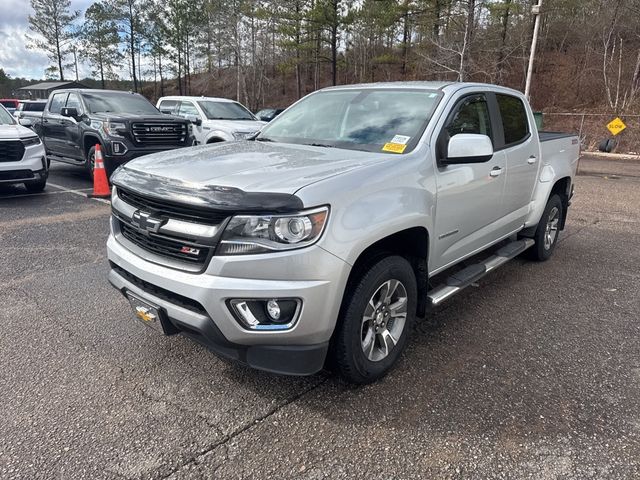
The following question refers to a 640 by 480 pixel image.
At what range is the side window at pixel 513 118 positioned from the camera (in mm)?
4195

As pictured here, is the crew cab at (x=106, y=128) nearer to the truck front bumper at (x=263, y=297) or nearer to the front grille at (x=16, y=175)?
the front grille at (x=16, y=175)

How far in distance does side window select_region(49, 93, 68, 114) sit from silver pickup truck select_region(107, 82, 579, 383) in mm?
8809

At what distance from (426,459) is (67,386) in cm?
213

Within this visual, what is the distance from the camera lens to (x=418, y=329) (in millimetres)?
3611

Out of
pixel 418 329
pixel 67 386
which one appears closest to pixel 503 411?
pixel 418 329

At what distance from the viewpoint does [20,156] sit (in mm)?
7691

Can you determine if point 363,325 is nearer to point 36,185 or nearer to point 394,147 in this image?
point 394,147

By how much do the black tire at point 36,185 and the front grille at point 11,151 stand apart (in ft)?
1.90

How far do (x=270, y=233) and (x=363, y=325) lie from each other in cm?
87

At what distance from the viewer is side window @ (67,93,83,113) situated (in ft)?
31.9

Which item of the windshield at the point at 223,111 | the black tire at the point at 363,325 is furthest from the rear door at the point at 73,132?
the black tire at the point at 363,325

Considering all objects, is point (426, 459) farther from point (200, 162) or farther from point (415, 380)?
point (200, 162)

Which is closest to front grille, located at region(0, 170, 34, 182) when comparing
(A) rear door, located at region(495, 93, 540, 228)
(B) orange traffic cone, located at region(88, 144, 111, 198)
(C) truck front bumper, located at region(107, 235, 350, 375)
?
(B) orange traffic cone, located at region(88, 144, 111, 198)

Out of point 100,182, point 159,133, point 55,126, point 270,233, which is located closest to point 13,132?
point 100,182
